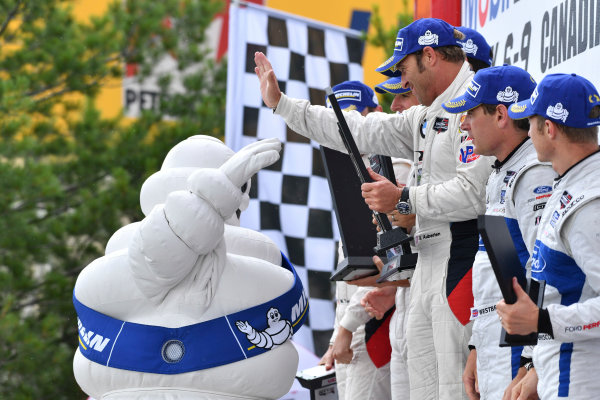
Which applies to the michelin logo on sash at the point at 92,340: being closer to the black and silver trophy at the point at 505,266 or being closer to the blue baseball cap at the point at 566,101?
the black and silver trophy at the point at 505,266

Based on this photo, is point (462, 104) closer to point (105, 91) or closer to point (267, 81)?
point (267, 81)

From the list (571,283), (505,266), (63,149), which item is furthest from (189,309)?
(63,149)

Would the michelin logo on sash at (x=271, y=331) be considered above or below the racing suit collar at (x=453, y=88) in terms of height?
below

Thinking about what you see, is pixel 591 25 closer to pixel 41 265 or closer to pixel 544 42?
pixel 544 42

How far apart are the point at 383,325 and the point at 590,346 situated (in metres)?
2.04

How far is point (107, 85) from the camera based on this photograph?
9.30 m

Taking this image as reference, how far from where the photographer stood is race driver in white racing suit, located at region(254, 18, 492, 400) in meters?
3.16

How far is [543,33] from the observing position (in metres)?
3.86

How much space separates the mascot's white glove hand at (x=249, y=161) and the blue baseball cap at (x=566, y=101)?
0.85 m


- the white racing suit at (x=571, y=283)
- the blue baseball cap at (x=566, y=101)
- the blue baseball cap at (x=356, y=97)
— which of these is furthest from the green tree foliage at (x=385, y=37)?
the white racing suit at (x=571, y=283)

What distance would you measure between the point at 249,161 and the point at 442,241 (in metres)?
0.83

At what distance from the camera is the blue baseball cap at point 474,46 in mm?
3639

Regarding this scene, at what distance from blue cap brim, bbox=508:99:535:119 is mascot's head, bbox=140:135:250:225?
1038mm

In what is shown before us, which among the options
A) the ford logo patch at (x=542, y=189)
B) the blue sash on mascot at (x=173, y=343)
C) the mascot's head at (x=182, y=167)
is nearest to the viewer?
the ford logo patch at (x=542, y=189)
